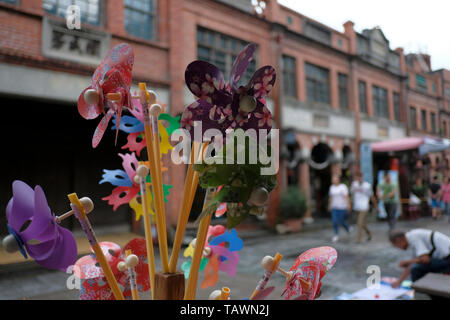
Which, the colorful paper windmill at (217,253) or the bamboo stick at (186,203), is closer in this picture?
the bamboo stick at (186,203)

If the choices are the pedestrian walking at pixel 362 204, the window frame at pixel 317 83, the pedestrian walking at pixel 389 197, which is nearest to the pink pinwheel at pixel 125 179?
the pedestrian walking at pixel 362 204

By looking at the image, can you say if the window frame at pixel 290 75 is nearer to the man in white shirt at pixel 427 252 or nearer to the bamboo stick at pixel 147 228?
the man in white shirt at pixel 427 252

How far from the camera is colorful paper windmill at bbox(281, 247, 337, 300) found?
2.04 ft

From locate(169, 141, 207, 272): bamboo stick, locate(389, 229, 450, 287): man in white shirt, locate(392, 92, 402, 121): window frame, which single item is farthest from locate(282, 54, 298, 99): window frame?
locate(169, 141, 207, 272): bamboo stick

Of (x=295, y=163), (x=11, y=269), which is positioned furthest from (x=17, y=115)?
(x=295, y=163)

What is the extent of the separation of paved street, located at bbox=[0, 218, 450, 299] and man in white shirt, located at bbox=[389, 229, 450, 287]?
29 cm

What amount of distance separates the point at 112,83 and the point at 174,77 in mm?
5888

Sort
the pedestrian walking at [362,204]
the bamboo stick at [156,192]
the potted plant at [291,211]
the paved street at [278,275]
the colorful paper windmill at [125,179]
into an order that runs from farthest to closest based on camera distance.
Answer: the potted plant at [291,211] < the pedestrian walking at [362,204] < the paved street at [278,275] < the colorful paper windmill at [125,179] < the bamboo stick at [156,192]

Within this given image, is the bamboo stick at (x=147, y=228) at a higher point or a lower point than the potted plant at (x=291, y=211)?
higher

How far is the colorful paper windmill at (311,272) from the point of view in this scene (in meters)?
0.62

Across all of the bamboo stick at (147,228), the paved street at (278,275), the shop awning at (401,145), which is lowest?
the paved street at (278,275)

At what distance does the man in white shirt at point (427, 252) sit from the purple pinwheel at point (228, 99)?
9.44 feet

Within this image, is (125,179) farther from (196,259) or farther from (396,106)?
(396,106)
